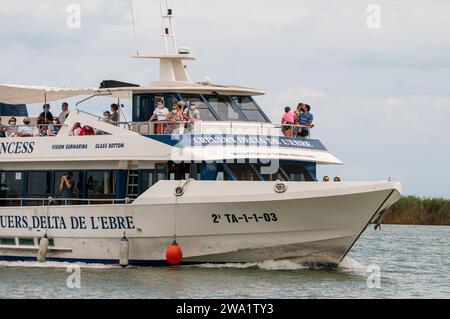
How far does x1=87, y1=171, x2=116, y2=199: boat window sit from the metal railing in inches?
7.2

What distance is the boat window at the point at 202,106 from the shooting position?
2984 cm

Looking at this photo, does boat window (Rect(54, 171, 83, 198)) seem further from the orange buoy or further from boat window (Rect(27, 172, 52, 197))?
the orange buoy

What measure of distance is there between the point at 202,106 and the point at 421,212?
24.8 m

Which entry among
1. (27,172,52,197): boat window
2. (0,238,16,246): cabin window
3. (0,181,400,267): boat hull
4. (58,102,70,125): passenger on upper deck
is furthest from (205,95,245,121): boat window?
(0,238,16,246): cabin window

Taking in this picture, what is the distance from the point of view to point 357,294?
25516 mm

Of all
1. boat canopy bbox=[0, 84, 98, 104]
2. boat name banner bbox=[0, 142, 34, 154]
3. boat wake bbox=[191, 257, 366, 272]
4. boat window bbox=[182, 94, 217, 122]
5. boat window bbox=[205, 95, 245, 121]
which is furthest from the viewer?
boat canopy bbox=[0, 84, 98, 104]

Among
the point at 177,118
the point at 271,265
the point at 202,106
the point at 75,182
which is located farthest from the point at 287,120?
the point at 75,182

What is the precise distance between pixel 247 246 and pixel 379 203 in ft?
9.95

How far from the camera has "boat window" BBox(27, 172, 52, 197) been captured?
102ft

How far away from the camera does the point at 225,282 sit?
26.2 meters

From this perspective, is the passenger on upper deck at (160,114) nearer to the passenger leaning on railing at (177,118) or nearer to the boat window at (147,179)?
the passenger leaning on railing at (177,118)

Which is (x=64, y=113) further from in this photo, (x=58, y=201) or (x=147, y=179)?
(x=147, y=179)

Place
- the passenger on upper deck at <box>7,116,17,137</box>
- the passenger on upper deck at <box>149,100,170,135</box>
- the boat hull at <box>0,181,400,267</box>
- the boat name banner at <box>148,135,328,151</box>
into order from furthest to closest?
the passenger on upper deck at <box>7,116,17,137</box>
the passenger on upper deck at <box>149,100,170,135</box>
the boat name banner at <box>148,135,328,151</box>
the boat hull at <box>0,181,400,267</box>
